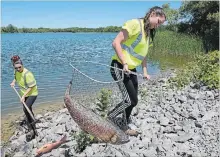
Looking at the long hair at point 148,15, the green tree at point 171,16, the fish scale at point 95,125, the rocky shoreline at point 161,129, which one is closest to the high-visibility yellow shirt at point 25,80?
the rocky shoreline at point 161,129

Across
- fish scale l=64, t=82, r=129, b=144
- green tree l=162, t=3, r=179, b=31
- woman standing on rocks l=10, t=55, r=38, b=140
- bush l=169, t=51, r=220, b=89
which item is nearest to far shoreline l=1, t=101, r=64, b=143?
A: woman standing on rocks l=10, t=55, r=38, b=140

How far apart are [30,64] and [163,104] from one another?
15.2 metres

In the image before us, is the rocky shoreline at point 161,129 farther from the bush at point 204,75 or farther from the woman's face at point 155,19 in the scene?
the woman's face at point 155,19

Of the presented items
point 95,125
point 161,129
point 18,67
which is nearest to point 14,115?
point 18,67

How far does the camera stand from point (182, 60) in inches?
854

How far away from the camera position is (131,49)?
5512 millimetres

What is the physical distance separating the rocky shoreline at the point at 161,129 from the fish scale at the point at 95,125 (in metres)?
0.15

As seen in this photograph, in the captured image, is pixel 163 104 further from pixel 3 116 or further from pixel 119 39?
pixel 3 116

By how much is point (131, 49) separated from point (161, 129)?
158 centimetres

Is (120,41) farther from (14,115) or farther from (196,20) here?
(196,20)

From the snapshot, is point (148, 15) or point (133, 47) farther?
point (133, 47)

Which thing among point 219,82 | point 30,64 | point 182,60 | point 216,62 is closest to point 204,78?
point 219,82

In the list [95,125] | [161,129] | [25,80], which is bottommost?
[161,129]

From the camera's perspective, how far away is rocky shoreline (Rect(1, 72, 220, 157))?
17.9 ft
